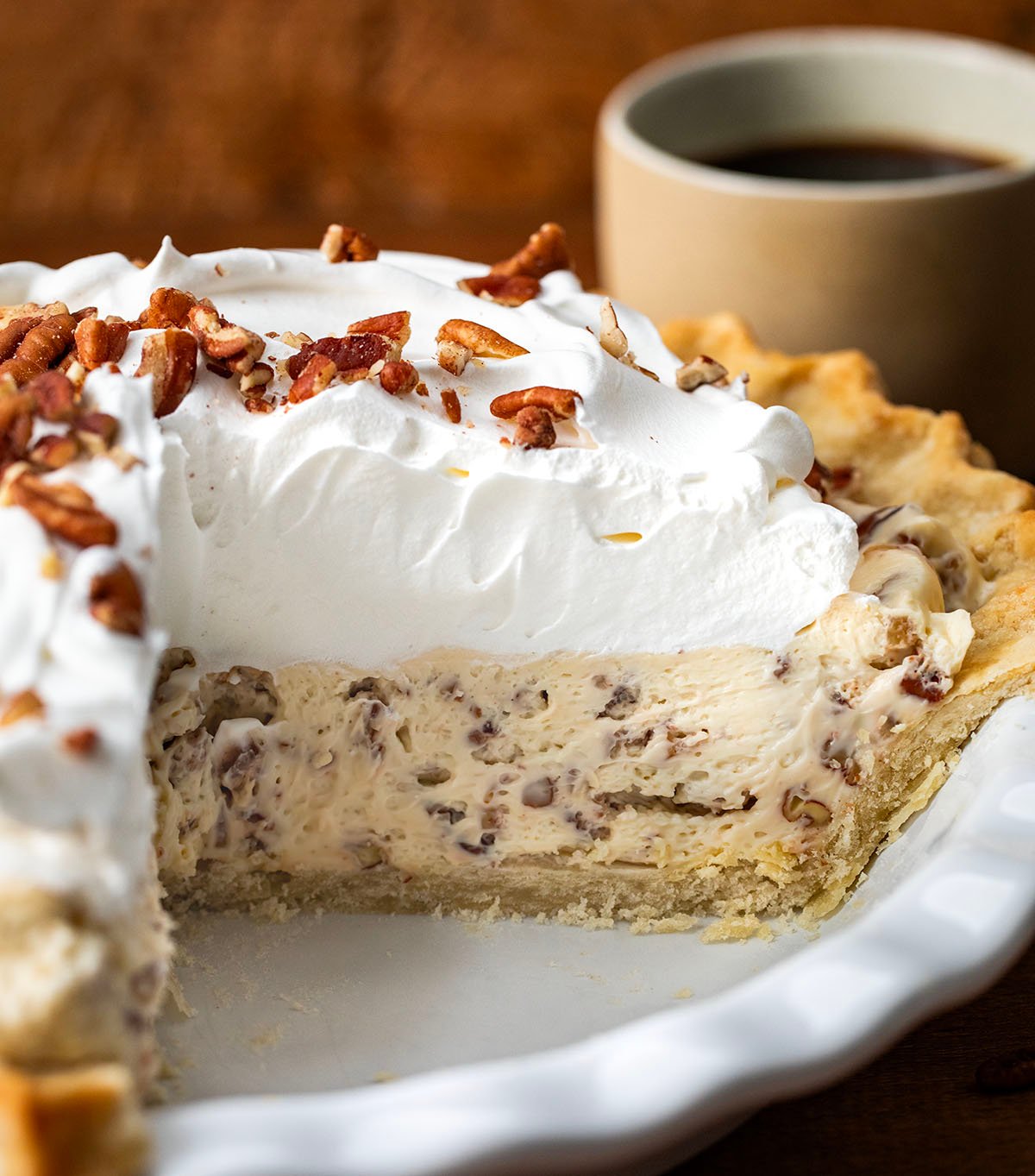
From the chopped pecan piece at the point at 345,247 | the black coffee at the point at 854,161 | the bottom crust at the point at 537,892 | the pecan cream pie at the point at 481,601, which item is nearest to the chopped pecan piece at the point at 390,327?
the pecan cream pie at the point at 481,601

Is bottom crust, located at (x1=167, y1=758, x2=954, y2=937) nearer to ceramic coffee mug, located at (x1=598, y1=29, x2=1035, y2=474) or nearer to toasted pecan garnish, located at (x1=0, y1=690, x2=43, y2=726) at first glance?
toasted pecan garnish, located at (x1=0, y1=690, x2=43, y2=726)

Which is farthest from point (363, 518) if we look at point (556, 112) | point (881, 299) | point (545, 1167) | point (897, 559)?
point (556, 112)

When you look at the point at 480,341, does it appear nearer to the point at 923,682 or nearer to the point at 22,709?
the point at 923,682

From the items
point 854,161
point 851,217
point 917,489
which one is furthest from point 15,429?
point 854,161

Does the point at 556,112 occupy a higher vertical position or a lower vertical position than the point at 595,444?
lower

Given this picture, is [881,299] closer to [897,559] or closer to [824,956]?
[897,559]

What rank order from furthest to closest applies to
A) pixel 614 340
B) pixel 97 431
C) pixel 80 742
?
1. pixel 614 340
2. pixel 97 431
3. pixel 80 742
